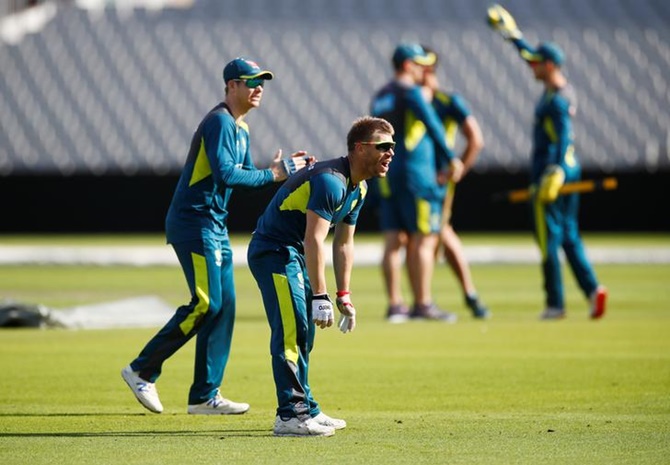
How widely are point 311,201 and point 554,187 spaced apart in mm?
7219

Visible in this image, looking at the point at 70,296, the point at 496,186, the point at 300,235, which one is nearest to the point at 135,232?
the point at 496,186

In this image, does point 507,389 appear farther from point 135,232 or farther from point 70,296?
Answer: point 135,232

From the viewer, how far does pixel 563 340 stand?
13016 mm

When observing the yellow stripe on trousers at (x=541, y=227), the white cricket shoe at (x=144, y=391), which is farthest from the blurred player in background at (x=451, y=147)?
the white cricket shoe at (x=144, y=391)

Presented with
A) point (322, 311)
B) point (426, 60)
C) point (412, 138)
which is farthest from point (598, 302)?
point (322, 311)

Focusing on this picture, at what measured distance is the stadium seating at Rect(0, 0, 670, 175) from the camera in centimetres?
3559

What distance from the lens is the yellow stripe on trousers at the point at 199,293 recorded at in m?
9.09

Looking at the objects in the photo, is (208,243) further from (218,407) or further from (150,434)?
(150,434)

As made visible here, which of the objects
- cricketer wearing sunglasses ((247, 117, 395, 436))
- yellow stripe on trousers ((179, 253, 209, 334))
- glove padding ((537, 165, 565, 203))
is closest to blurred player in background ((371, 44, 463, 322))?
glove padding ((537, 165, 565, 203))

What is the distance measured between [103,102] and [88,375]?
26945 mm

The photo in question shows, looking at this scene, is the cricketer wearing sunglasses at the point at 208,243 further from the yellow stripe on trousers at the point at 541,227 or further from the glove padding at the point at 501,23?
the glove padding at the point at 501,23

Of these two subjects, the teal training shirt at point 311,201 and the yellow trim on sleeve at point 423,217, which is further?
the yellow trim on sleeve at point 423,217

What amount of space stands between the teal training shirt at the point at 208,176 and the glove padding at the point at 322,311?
120cm

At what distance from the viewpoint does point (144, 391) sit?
8.94 meters
